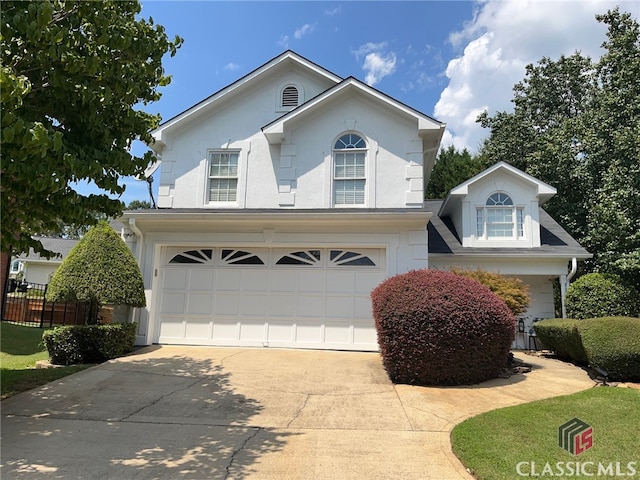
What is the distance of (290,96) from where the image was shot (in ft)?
43.1

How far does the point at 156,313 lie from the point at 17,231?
5811 mm

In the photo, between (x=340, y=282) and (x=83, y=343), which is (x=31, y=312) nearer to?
(x=83, y=343)

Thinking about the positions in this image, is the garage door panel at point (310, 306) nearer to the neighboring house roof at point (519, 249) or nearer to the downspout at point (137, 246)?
the neighboring house roof at point (519, 249)

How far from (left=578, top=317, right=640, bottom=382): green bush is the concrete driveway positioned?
0.46 m

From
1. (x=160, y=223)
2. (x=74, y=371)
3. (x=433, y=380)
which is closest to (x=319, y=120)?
(x=160, y=223)

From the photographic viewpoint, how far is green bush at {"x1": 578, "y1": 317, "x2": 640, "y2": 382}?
7469 millimetres

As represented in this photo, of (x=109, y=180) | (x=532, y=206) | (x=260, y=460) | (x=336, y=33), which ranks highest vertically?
(x=336, y=33)

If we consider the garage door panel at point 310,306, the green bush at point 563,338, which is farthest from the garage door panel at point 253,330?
the green bush at point 563,338

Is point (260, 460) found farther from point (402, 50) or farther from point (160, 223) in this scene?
point (402, 50)

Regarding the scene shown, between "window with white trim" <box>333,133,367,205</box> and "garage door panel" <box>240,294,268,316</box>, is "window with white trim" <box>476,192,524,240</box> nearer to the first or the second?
"window with white trim" <box>333,133,367,205</box>

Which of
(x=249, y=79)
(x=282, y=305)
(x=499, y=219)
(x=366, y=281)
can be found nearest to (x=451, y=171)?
(x=499, y=219)

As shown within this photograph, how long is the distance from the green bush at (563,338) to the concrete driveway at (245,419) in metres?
0.55

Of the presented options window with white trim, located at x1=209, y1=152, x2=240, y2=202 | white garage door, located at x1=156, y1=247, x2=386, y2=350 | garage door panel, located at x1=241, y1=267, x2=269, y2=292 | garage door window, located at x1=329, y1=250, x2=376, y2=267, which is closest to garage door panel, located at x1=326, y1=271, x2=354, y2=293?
white garage door, located at x1=156, y1=247, x2=386, y2=350

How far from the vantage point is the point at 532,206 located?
13062mm
